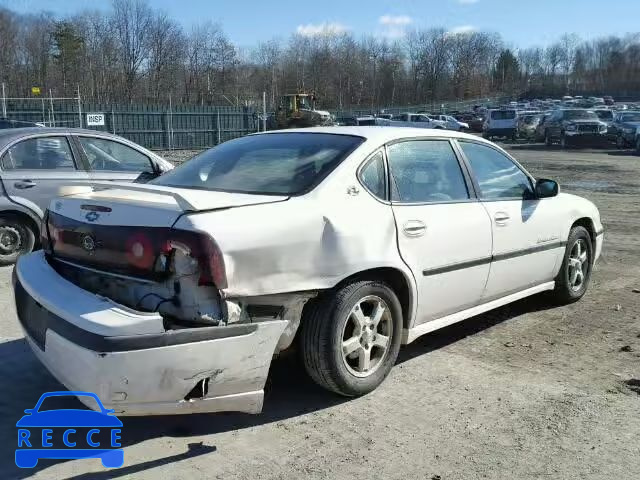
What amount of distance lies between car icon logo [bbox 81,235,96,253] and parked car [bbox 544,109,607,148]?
31874 mm

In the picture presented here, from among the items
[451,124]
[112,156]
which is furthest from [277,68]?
[112,156]

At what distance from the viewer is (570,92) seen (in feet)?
366

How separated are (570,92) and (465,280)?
4643 inches

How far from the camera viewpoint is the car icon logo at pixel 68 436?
126 inches

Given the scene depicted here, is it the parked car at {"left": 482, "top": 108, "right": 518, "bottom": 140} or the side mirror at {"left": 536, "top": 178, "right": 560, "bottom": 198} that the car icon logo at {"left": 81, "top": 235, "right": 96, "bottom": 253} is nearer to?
the side mirror at {"left": 536, "top": 178, "right": 560, "bottom": 198}

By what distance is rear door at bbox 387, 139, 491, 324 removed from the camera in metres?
4.07

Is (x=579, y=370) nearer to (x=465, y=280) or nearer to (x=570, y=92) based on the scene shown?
(x=465, y=280)

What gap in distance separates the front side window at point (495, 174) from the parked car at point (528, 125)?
117ft

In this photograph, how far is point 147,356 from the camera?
288 cm

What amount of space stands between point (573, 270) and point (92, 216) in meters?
4.23

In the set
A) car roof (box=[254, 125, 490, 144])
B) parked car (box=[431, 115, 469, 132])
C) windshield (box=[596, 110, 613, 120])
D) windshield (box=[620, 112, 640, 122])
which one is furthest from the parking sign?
parked car (box=[431, 115, 469, 132])

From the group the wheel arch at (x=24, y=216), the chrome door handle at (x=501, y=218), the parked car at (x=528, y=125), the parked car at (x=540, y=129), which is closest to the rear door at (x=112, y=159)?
the wheel arch at (x=24, y=216)

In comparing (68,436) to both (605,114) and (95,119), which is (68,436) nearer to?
(95,119)

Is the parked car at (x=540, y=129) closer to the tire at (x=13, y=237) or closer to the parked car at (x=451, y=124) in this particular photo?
the parked car at (x=451, y=124)
